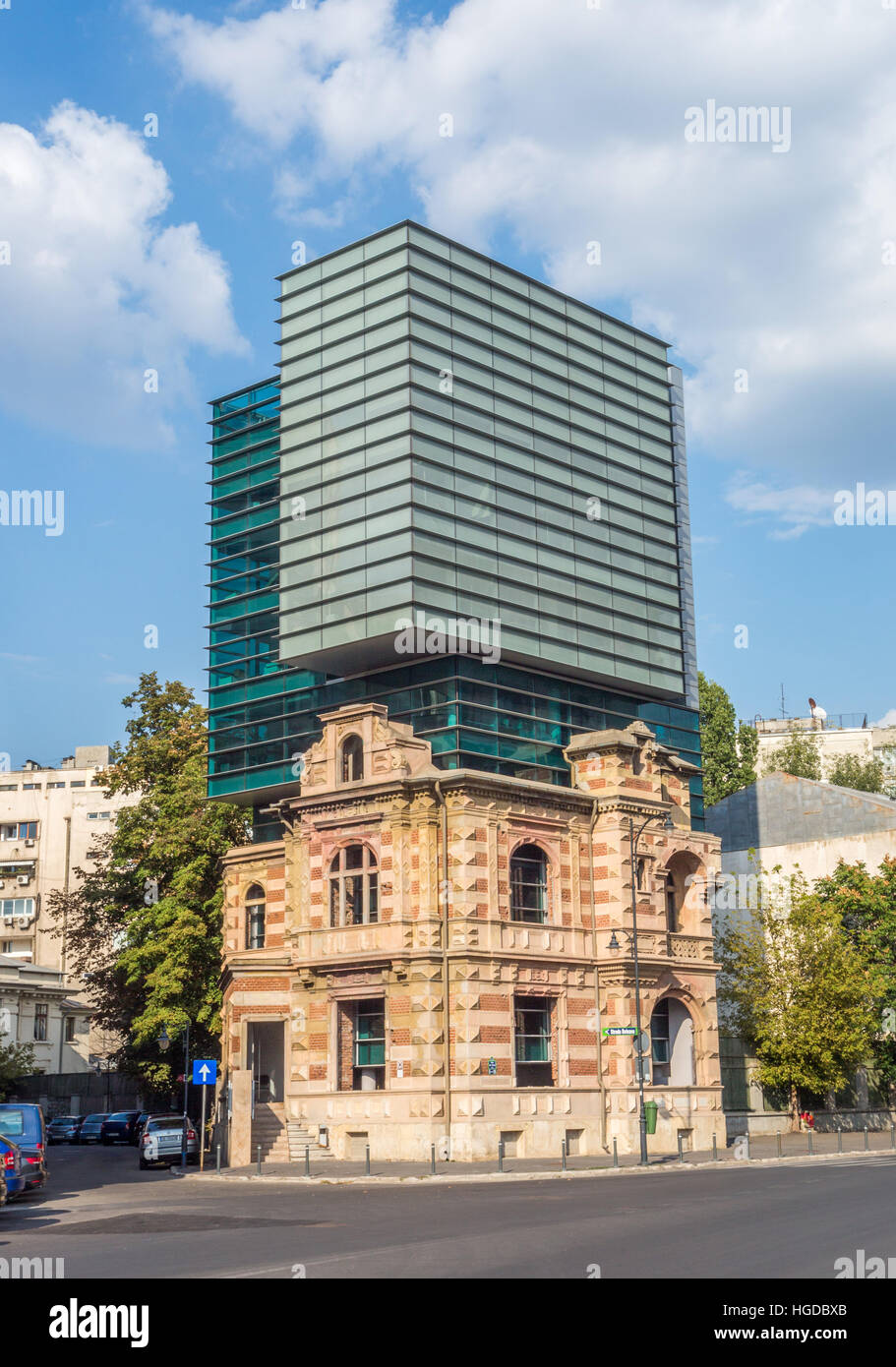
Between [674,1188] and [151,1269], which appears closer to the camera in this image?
[151,1269]

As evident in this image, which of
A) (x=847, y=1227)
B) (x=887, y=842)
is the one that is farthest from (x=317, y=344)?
(x=847, y=1227)

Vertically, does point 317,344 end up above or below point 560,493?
above

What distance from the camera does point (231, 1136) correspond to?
43.8 meters

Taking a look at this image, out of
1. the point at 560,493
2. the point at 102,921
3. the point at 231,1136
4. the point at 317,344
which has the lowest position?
the point at 231,1136

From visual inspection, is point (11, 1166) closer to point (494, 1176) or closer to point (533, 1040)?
point (494, 1176)

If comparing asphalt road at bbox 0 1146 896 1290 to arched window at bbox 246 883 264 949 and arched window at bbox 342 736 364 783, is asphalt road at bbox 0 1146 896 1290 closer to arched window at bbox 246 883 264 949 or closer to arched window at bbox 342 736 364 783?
arched window at bbox 342 736 364 783

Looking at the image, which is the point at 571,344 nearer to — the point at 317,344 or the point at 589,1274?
the point at 317,344

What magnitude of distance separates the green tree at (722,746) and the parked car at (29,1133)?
62.5m

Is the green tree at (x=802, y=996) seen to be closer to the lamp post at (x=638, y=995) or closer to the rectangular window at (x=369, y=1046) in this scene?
the lamp post at (x=638, y=995)

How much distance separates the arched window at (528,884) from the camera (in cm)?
4759

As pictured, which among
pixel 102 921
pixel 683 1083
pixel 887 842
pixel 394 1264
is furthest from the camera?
pixel 887 842

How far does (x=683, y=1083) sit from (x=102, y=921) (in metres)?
26.1

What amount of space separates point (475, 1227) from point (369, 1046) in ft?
85.1

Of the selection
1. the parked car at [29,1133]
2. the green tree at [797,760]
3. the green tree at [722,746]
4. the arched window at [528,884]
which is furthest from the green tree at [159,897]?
Result: the green tree at [797,760]
